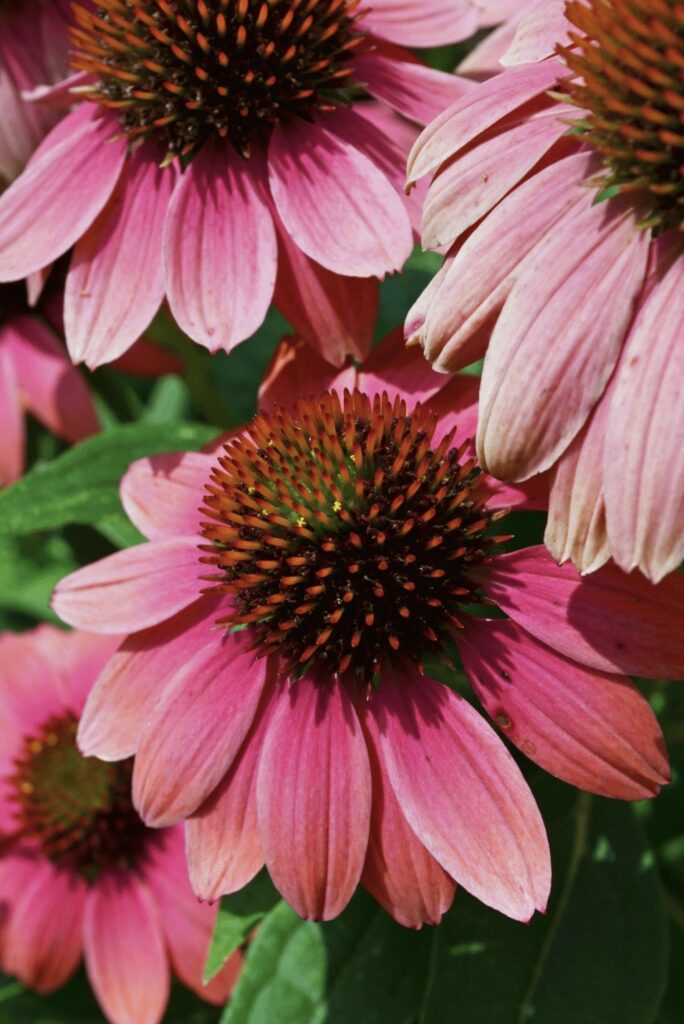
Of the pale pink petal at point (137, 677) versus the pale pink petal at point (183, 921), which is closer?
the pale pink petal at point (137, 677)

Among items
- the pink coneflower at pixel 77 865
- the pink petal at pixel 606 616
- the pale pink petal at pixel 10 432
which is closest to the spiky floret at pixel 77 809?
the pink coneflower at pixel 77 865

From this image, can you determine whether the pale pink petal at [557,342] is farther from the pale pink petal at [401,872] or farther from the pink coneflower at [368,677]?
the pale pink petal at [401,872]

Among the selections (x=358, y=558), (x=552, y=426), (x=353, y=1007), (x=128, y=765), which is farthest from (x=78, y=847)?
(x=552, y=426)

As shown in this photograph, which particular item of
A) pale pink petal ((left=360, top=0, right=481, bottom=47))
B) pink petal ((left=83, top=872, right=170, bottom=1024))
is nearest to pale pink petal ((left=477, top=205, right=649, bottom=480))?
pale pink petal ((left=360, top=0, right=481, bottom=47))

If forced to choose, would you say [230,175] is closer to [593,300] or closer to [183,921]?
[593,300]

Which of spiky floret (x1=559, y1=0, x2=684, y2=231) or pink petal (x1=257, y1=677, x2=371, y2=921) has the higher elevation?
spiky floret (x1=559, y1=0, x2=684, y2=231)

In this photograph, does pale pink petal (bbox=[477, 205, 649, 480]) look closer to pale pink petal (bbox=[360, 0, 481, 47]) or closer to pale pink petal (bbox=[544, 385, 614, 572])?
pale pink petal (bbox=[544, 385, 614, 572])

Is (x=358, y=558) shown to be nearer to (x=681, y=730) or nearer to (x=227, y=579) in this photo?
(x=227, y=579)

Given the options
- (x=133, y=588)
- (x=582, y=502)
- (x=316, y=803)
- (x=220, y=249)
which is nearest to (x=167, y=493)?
(x=133, y=588)
